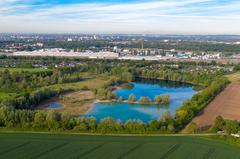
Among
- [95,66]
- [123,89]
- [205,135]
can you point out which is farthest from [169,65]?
[205,135]

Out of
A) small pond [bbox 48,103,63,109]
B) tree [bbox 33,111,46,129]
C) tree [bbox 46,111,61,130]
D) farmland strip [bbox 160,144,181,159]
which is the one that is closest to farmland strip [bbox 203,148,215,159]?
farmland strip [bbox 160,144,181,159]

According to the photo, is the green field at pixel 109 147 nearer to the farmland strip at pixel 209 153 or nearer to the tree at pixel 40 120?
the farmland strip at pixel 209 153

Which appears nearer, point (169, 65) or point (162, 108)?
point (162, 108)

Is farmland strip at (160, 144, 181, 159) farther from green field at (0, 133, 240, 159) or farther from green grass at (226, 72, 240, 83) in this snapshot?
green grass at (226, 72, 240, 83)

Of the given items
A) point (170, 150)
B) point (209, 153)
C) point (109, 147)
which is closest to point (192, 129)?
point (209, 153)

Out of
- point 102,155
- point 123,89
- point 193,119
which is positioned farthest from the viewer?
point 123,89

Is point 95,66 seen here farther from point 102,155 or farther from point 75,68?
point 102,155

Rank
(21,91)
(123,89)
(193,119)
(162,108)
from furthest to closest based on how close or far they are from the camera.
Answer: (123,89) → (21,91) → (162,108) → (193,119)
